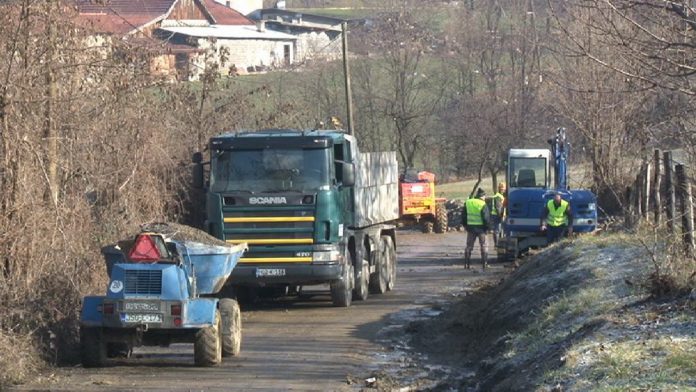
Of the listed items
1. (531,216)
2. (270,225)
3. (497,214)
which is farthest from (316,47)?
(270,225)

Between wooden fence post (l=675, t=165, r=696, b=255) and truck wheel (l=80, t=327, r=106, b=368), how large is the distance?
726cm

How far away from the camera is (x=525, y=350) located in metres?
14.6

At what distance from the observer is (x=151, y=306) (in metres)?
14.8

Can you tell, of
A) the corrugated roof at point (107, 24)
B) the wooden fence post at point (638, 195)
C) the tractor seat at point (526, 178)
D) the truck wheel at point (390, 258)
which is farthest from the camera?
the tractor seat at point (526, 178)

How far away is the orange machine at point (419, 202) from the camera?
1820 inches

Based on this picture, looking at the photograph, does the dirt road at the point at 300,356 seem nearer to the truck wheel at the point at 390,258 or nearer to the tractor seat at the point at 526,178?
the truck wheel at the point at 390,258

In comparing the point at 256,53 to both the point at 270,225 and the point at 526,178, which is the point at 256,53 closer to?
the point at 526,178

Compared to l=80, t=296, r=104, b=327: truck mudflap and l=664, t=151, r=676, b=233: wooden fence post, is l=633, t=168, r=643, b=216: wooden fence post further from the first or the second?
l=80, t=296, r=104, b=327: truck mudflap

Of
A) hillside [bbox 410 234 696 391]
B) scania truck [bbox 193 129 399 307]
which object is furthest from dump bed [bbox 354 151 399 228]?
hillside [bbox 410 234 696 391]

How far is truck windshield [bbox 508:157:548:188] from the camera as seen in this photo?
126ft

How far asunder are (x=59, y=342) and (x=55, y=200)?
194cm

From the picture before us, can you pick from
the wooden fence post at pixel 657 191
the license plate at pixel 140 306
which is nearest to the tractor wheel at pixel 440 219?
the wooden fence post at pixel 657 191

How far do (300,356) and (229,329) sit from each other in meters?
1.06

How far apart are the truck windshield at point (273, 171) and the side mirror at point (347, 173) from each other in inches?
16.0
